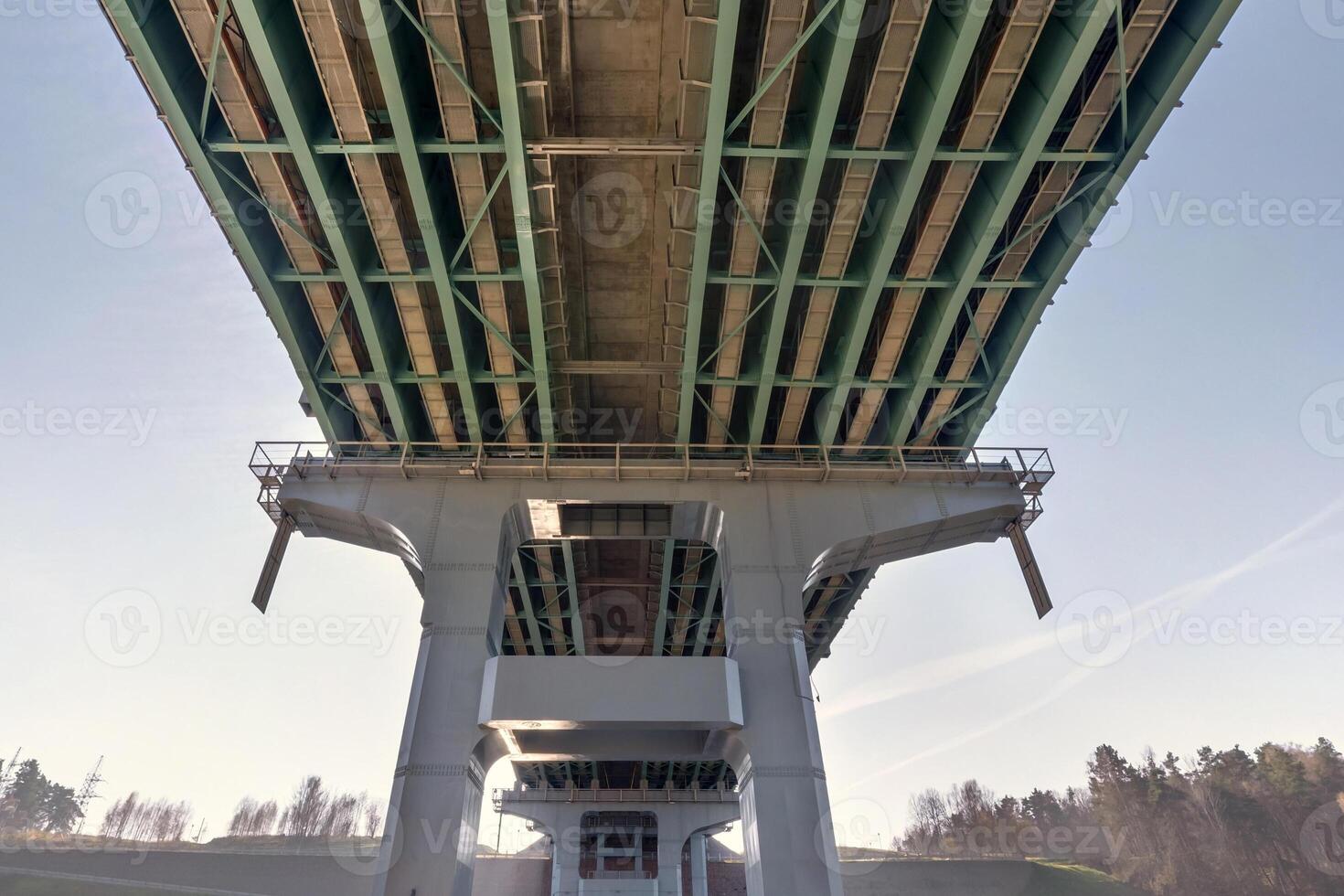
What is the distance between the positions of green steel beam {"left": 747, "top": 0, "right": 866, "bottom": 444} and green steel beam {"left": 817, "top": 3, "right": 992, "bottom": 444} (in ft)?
4.32

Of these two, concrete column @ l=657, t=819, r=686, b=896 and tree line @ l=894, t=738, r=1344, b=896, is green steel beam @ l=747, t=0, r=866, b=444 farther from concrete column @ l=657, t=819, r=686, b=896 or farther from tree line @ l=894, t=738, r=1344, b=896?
tree line @ l=894, t=738, r=1344, b=896

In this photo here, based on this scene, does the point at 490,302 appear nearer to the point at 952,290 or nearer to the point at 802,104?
the point at 802,104

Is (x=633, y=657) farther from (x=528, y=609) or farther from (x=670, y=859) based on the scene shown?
(x=670, y=859)

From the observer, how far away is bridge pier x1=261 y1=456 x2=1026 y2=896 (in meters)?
12.7

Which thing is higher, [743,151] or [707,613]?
[743,151]

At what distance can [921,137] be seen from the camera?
11133 mm

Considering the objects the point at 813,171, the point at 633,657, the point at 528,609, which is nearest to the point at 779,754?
the point at 633,657

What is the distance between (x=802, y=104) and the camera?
12.2 m

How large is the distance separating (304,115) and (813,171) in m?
8.24

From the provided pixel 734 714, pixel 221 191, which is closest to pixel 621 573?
pixel 734 714

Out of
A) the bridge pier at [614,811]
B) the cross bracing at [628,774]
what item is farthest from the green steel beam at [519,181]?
the bridge pier at [614,811]

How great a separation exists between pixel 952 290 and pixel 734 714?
954 cm

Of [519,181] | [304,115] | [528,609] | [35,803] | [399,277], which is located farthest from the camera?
[35,803]

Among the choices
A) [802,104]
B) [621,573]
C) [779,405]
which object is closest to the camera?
[802,104]
